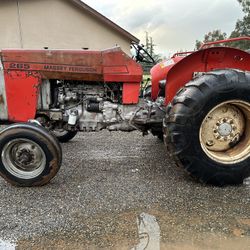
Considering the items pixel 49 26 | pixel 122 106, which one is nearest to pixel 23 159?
pixel 122 106

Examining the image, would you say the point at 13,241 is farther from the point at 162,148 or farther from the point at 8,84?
the point at 162,148

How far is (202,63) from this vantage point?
4137 mm

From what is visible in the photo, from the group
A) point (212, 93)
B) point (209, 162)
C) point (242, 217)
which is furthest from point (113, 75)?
point (242, 217)

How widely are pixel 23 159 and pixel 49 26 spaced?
532 inches

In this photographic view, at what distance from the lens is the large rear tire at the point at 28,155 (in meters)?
3.79

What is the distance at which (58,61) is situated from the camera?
4285mm

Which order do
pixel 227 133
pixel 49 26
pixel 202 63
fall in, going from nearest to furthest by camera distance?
1. pixel 227 133
2. pixel 202 63
3. pixel 49 26

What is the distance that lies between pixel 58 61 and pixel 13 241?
221cm

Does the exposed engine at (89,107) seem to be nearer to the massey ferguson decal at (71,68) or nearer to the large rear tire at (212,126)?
the massey ferguson decal at (71,68)

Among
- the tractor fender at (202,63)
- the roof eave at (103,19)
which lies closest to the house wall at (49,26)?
the roof eave at (103,19)

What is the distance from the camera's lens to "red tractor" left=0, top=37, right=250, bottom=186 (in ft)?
12.2

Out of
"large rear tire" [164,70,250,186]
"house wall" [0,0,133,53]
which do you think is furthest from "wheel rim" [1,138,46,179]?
"house wall" [0,0,133,53]

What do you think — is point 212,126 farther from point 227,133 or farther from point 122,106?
point 122,106

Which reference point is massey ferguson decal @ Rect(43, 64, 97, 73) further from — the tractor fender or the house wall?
the house wall
